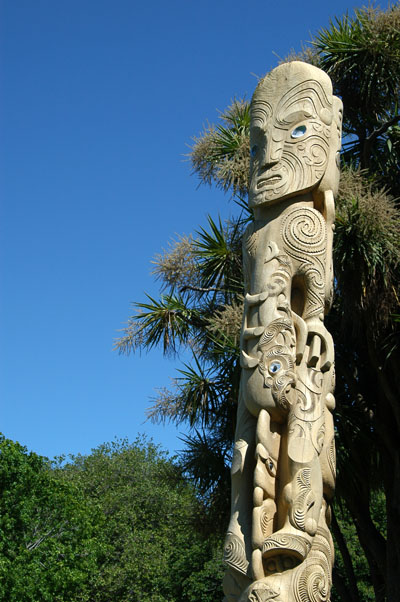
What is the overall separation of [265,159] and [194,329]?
6518 millimetres

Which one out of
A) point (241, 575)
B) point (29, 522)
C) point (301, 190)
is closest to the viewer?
point (241, 575)

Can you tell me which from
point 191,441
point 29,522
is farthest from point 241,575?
point 29,522

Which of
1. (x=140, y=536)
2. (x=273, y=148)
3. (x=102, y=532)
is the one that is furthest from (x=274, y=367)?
(x=140, y=536)

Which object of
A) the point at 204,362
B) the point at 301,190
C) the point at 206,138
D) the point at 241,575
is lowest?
the point at 241,575

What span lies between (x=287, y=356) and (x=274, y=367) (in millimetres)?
119

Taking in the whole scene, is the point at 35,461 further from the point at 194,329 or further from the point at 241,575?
the point at 241,575

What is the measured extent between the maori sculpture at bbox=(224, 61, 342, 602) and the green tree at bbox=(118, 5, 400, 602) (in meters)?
4.13

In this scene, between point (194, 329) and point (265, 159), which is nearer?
point (265, 159)

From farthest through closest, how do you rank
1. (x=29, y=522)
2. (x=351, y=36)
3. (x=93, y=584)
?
(x=93, y=584) < (x=29, y=522) < (x=351, y=36)

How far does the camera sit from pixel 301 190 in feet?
20.1

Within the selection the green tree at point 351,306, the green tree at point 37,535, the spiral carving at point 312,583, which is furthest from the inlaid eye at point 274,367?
the green tree at point 37,535

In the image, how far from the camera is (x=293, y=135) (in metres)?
6.31

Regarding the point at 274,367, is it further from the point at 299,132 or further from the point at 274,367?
the point at 299,132

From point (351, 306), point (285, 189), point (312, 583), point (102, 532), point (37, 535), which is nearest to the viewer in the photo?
point (312, 583)
